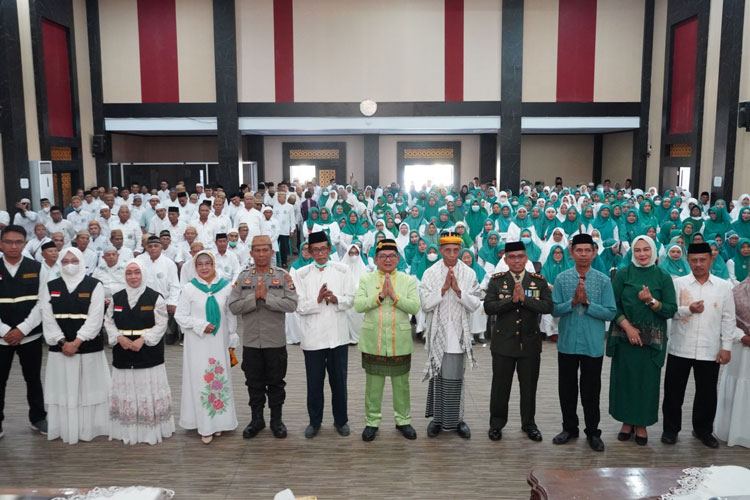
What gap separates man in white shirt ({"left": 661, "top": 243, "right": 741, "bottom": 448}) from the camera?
4.96 meters

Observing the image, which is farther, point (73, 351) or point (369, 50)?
point (369, 50)

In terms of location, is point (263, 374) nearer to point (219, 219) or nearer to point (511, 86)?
point (219, 219)

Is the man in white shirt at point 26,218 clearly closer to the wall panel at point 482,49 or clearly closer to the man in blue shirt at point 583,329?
the man in blue shirt at point 583,329

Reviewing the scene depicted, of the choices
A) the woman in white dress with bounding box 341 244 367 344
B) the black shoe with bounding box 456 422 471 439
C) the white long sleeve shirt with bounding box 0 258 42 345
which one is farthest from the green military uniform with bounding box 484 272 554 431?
the white long sleeve shirt with bounding box 0 258 42 345

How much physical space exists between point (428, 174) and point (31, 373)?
687 inches

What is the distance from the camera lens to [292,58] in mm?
17891

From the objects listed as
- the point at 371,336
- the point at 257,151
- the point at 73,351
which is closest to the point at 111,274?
the point at 73,351

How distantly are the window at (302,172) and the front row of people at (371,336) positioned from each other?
16.6m

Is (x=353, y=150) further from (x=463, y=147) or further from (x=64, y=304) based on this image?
(x=64, y=304)

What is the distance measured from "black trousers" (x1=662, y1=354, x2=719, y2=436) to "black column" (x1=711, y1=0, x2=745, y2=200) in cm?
1066

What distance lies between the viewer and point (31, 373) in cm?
546

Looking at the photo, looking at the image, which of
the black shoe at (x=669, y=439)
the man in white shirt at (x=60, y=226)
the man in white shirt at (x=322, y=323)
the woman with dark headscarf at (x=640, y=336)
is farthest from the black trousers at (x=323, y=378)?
the man in white shirt at (x=60, y=226)

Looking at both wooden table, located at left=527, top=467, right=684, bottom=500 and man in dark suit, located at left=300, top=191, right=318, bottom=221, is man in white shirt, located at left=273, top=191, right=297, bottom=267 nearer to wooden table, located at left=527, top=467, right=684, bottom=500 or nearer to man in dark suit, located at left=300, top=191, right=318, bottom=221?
man in dark suit, located at left=300, top=191, right=318, bottom=221

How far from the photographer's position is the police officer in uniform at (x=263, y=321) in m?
5.08
